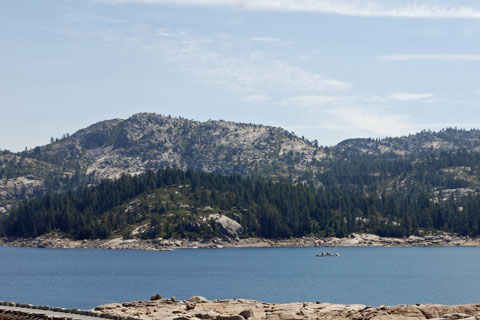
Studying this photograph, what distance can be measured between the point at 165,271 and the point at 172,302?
108 m

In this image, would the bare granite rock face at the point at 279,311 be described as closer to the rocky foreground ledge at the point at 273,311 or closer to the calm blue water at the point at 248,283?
the rocky foreground ledge at the point at 273,311

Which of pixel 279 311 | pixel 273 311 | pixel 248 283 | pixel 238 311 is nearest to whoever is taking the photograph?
pixel 279 311

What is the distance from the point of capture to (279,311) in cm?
6869

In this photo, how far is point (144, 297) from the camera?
409ft

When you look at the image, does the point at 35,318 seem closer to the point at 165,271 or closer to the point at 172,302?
the point at 172,302

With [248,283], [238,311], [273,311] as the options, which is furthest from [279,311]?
[248,283]

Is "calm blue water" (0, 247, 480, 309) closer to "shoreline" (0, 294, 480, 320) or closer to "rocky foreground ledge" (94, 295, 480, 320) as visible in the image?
"shoreline" (0, 294, 480, 320)

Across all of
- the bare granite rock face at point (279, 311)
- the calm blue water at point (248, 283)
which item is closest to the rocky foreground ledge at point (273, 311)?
the bare granite rock face at point (279, 311)

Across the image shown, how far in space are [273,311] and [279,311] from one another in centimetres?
77

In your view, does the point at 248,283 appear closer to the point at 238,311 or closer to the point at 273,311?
the point at 238,311

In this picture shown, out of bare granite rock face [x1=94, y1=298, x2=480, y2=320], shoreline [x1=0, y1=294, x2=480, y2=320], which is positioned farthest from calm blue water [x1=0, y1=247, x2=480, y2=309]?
bare granite rock face [x1=94, y1=298, x2=480, y2=320]

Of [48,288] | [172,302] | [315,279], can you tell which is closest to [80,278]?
[48,288]

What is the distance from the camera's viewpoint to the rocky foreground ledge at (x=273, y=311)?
199 ft

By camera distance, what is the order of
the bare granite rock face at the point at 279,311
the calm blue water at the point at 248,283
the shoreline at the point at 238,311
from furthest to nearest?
the calm blue water at the point at 248,283, the shoreline at the point at 238,311, the bare granite rock face at the point at 279,311
